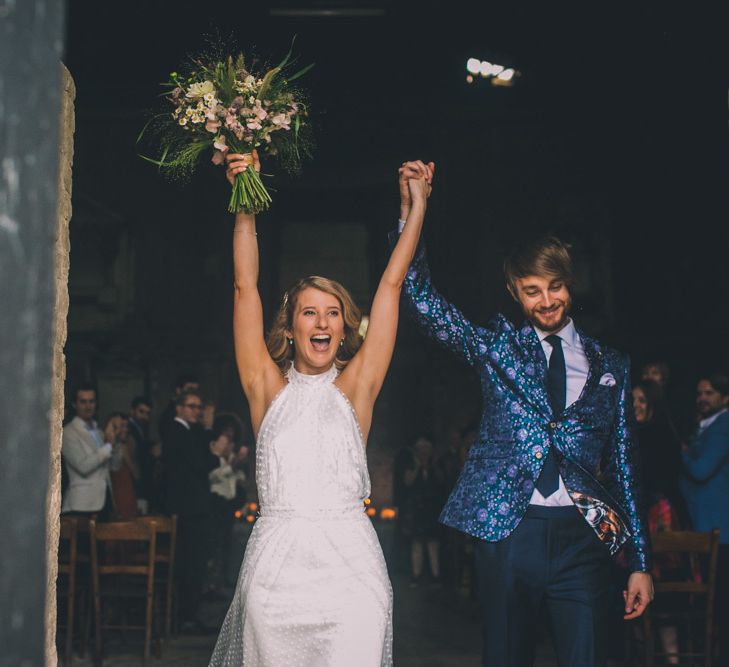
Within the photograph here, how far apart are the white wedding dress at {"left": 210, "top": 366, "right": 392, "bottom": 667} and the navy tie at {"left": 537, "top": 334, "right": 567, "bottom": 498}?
0.54 metres

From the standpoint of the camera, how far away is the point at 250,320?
2971 mm

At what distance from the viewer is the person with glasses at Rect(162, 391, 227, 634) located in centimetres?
742

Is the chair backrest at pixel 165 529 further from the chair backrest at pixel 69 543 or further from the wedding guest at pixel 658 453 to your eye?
the wedding guest at pixel 658 453

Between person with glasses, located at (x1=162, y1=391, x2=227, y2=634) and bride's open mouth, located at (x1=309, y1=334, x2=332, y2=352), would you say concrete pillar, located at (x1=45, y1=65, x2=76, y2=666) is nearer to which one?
bride's open mouth, located at (x1=309, y1=334, x2=332, y2=352)

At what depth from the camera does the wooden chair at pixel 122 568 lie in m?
6.29

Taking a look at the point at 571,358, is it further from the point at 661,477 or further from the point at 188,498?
the point at 188,498

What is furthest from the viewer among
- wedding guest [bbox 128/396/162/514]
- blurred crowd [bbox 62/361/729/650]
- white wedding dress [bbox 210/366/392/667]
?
wedding guest [bbox 128/396/162/514]

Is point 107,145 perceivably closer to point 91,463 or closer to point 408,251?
point 91,463

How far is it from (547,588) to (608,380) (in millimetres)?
678

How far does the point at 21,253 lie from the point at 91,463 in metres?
6.46

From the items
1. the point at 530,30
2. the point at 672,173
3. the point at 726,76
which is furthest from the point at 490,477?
the point at 672,173

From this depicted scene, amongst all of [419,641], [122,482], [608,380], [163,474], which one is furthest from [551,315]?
[122,482]

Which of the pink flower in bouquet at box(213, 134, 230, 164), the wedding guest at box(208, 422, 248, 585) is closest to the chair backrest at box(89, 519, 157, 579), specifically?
the wedding guest at box(208, 422, 248, 585)

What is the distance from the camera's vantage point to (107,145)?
46.6ft
